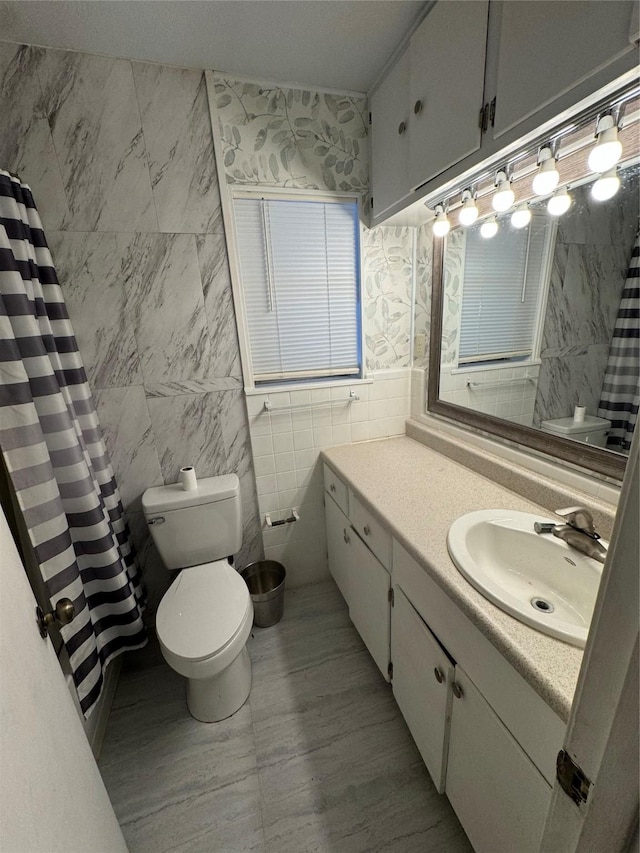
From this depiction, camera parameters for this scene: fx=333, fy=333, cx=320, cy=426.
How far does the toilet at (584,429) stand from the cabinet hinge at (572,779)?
2.83 feet

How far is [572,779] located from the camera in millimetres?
423

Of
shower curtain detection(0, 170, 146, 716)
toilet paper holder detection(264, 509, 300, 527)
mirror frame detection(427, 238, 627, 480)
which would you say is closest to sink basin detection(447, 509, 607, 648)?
mirror frame detection(427, 238, 627, 480)

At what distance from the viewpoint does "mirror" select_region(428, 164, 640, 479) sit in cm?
93

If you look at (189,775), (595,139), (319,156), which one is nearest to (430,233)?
(319,156)

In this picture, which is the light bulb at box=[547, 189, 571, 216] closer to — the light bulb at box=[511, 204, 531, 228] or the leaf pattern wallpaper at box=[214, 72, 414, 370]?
the light bulb at box=[511, 204, 531, 228]

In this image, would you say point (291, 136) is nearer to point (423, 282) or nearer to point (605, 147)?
point (423, 282)

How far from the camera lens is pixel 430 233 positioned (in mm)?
1614

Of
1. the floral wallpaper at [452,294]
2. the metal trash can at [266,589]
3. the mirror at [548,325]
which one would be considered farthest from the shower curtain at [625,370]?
the metal trash can at [266,589]

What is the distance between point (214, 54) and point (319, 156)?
496 mm

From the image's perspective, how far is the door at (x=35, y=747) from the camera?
50 cm

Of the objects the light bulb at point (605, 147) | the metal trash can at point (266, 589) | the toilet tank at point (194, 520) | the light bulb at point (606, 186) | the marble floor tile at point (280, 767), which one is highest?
the light bulb at point (605, 147)

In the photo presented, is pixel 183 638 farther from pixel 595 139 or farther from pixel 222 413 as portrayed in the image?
pixel 595 139

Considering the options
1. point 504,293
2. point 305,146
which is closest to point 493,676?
point 504,293

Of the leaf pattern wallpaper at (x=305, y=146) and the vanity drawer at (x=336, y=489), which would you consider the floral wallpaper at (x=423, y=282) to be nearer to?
the leaf pattern wallpaper at (x=305, y=146)
